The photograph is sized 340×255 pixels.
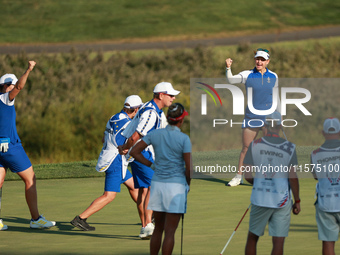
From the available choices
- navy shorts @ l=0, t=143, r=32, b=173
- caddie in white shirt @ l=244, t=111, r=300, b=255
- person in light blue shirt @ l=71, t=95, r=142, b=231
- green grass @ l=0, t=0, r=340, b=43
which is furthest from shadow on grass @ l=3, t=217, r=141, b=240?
green grass @ l=0, t=0, r=340, b=43

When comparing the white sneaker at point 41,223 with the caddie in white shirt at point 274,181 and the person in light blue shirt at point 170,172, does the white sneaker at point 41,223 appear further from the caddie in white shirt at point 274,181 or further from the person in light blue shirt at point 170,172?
the caddie in white shirt at point 274,181

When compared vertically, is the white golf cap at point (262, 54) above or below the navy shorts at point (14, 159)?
above

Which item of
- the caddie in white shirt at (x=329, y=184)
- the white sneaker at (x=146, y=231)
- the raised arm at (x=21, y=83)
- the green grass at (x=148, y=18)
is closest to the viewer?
the caddie in white shirt at (x=329, y=184)

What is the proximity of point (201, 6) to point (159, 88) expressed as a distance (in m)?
54.9

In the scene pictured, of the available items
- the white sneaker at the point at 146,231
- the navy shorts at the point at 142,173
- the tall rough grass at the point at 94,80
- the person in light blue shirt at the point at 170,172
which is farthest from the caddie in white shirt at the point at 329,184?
the tall rough grass at the point at 94,80

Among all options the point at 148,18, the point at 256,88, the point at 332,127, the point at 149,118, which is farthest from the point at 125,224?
the point at 148,18

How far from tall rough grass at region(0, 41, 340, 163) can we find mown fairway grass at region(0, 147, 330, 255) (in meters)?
10.1

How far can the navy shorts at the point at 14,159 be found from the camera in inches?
384

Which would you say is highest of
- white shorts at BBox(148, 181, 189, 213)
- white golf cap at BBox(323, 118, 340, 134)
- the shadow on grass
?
white golf cap at BBox(323, 118, 340, 134)

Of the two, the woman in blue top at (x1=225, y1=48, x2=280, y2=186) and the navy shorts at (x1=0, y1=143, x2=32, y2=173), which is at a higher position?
the woman in blue top at (x1=225, y1=48, x2=280, y2=186)

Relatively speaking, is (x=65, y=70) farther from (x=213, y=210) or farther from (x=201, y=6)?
(x=201, y=6)

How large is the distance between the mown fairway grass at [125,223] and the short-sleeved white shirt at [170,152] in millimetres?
1207

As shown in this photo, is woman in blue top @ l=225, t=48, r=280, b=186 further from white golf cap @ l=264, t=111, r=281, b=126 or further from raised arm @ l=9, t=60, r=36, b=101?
white golf cap @ l=264, t=111, r=281, b=126

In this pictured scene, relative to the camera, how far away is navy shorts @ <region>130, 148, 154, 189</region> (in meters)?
9.37
